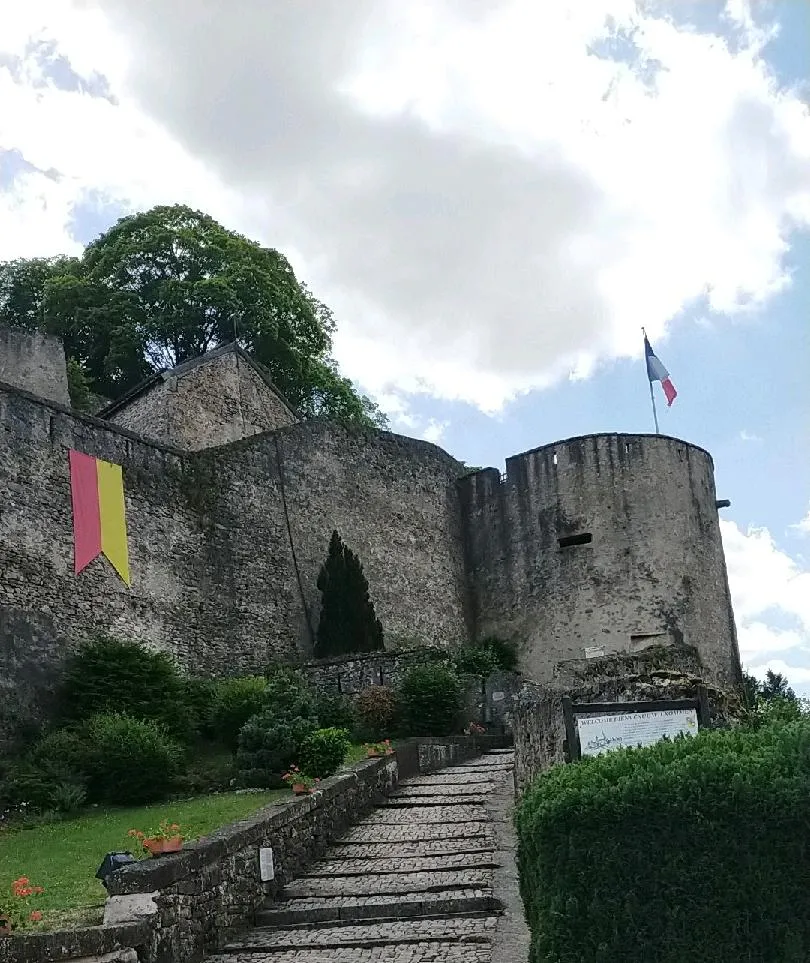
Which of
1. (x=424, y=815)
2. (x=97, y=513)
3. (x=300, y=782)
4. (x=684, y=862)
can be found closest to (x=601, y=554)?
(x=97, y=513)

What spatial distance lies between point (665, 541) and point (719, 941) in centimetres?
2154

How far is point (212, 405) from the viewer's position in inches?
1062

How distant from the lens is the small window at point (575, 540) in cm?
2598

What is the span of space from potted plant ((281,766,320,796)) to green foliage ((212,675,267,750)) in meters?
4.21

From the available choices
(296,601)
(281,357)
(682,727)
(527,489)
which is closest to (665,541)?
(527,489)

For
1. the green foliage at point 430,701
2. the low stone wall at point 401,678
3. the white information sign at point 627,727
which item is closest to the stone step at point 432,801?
the green foliage at point 430,701

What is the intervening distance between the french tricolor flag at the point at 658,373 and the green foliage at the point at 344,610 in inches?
403

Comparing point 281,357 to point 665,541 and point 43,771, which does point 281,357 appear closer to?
point 665,541

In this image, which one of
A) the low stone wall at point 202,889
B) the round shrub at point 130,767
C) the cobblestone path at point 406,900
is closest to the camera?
the low stone wall at point 202,889

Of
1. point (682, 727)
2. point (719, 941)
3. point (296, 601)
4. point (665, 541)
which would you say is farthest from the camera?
point (665, 541)

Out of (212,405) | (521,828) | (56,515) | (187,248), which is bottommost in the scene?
(521,828)

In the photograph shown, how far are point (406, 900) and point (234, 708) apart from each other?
818cm

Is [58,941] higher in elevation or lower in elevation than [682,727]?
lower

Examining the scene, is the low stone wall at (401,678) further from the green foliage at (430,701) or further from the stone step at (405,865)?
the stone step at (405,865)
